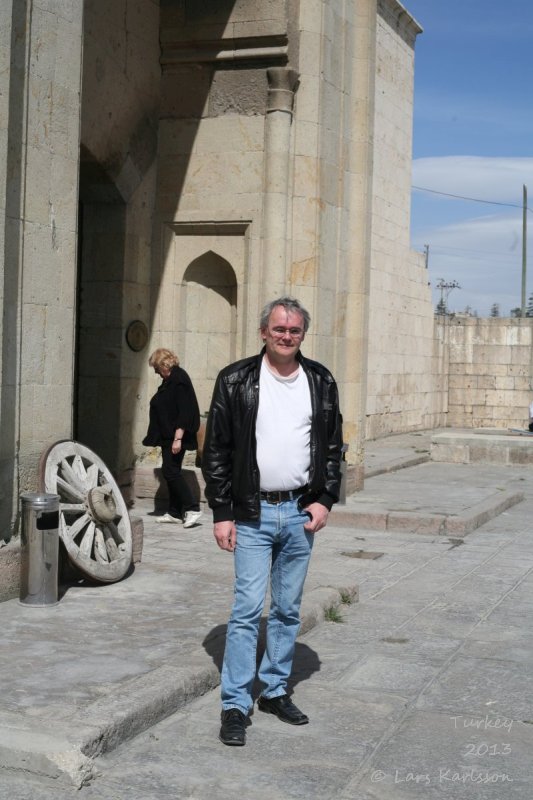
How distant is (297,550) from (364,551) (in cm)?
472

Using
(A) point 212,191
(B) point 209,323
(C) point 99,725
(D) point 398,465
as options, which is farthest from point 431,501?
(C) point 99,725

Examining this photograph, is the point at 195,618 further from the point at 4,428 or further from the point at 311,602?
the point at 4,428

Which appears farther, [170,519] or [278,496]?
[170,519]

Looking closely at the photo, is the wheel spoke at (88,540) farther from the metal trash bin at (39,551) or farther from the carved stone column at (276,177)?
the carved stone column at (276,177)

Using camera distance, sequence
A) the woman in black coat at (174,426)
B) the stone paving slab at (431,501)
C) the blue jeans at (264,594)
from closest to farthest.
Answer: the blue jeans at (264,594) < the woman in black coat at (174,426) < the stone paving slab at (431,501)

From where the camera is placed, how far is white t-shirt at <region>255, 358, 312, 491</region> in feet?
16.0

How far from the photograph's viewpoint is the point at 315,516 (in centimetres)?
492

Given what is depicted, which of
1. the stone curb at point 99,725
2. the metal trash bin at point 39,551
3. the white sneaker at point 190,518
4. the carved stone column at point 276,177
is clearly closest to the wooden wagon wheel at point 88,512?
the metal trash bin at point 39,551

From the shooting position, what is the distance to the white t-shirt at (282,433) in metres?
4.87

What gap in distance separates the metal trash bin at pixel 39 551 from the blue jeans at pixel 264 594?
6.90 ft

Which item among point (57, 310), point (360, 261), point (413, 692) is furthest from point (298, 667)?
point (360, 261)

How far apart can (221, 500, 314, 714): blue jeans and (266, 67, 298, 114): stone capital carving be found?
789 cm

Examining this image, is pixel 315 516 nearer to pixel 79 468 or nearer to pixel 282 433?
pixel 282 433

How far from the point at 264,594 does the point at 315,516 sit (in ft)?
1.34
